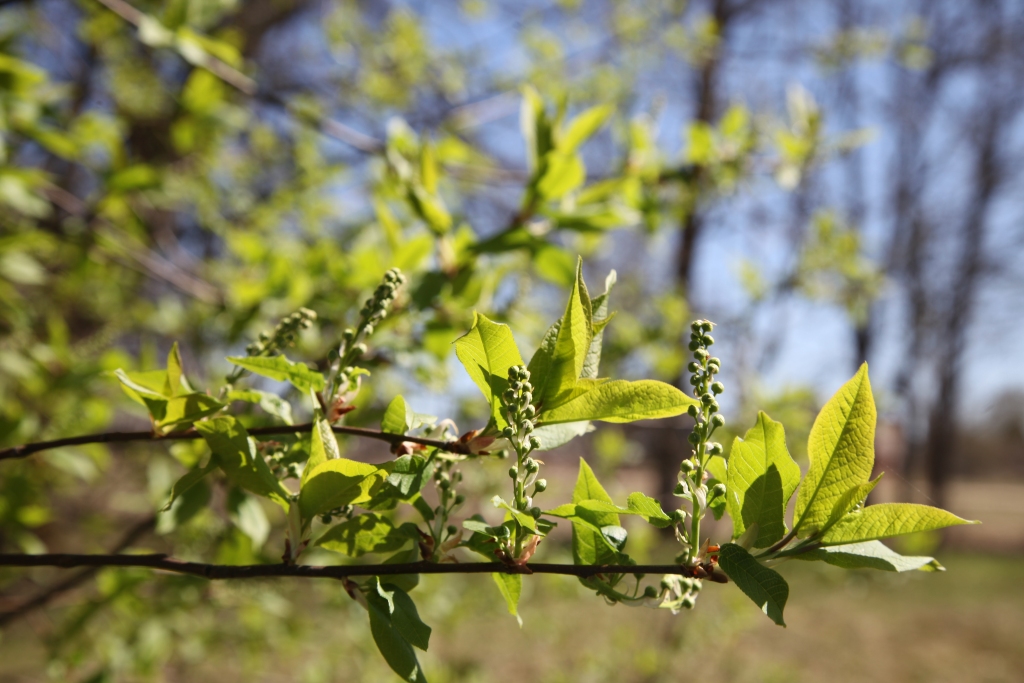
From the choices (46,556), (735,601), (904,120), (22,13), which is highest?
(904,120)

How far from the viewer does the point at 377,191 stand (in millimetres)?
1974

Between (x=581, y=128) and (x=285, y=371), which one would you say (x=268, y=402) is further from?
(x=581, y=128)

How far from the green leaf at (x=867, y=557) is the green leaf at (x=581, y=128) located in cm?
92

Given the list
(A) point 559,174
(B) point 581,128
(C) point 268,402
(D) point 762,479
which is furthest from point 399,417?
(B) point 581,128

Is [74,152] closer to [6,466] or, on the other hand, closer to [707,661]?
[6,466]

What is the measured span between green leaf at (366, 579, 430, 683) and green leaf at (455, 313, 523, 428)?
19 centimetres

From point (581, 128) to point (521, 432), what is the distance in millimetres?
956

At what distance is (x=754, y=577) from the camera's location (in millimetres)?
542

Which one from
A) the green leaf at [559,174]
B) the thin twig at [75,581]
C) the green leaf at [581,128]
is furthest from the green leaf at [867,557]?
the thin twig at [75,581]

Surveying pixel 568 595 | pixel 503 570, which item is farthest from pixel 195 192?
pixel 503 570

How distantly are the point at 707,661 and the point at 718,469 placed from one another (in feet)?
23.0

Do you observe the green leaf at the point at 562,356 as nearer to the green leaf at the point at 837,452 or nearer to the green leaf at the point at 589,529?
the green leaf at the point at 589,529

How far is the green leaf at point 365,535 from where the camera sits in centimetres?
64

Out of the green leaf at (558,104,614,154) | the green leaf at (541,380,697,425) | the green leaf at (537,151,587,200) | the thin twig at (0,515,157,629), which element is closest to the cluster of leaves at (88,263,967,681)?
the green leaf at (541,380,697,425)
